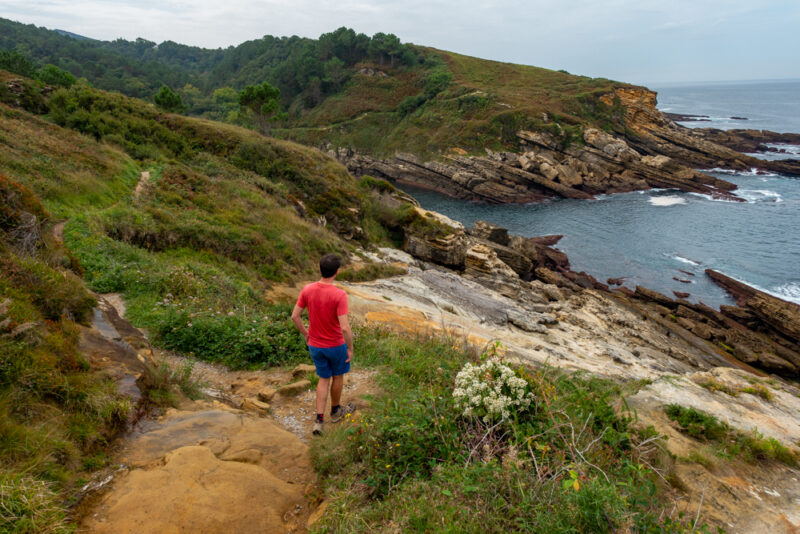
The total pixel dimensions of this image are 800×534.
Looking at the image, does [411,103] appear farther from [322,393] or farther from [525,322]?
[322,393]

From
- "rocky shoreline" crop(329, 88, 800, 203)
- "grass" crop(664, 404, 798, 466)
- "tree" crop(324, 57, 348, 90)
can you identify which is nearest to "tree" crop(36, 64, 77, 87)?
"rocky shoreline" crop(329, 88, 800, 203)

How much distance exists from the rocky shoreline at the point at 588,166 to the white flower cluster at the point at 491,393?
48609mm

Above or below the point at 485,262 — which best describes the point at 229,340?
above

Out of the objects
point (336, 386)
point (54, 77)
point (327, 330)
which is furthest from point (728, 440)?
point (54, 77)

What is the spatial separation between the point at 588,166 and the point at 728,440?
5573cm

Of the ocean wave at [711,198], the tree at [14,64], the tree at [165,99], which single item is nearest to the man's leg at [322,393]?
the tree at [165,99]

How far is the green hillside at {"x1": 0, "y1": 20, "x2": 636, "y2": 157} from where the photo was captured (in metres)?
64.4

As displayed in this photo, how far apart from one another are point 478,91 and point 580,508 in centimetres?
8033

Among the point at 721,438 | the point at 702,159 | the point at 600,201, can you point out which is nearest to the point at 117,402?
the point at 721,438

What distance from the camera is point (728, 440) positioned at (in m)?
5.79

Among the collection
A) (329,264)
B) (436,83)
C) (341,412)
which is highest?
(436,83)

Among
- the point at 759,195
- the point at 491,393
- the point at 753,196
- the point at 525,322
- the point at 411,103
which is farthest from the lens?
the point at 411,103

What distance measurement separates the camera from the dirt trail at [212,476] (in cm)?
297

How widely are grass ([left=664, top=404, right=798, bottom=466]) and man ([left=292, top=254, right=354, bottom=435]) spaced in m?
5.21
